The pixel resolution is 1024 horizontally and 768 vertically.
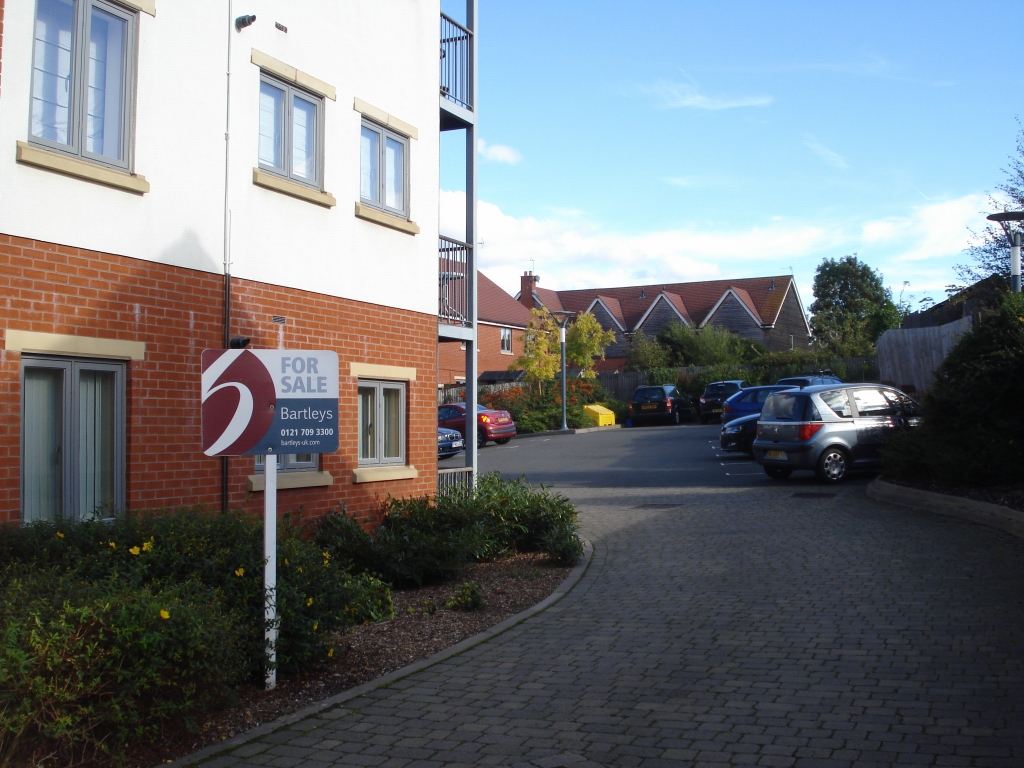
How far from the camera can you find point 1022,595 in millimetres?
8102

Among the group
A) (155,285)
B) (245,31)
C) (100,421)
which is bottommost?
(100,421)

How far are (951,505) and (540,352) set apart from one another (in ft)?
98.9

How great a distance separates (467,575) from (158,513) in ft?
11.5

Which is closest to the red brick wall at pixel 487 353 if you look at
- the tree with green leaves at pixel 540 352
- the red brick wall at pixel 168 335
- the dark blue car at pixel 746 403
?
the tree with green leaves at pixel 540 352

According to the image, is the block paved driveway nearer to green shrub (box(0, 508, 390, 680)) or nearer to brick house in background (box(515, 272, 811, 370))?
green shrub (box(0, 508, 390, 680))

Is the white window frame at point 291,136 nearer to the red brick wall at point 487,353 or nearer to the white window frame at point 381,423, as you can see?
the white window frame at point 381,423

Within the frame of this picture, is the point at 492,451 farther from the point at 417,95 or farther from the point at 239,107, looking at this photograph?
the point at 239,107

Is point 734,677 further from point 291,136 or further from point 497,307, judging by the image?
point 497,307

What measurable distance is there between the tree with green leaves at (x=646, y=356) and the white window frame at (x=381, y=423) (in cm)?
3992

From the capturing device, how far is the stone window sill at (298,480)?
912 cm

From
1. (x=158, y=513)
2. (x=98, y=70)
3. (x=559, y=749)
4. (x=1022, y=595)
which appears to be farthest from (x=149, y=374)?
(x=1022, y=595)

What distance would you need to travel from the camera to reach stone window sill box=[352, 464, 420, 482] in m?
10.7

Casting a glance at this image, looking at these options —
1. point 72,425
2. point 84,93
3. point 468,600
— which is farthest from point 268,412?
point 84,93

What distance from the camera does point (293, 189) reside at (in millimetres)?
9695
